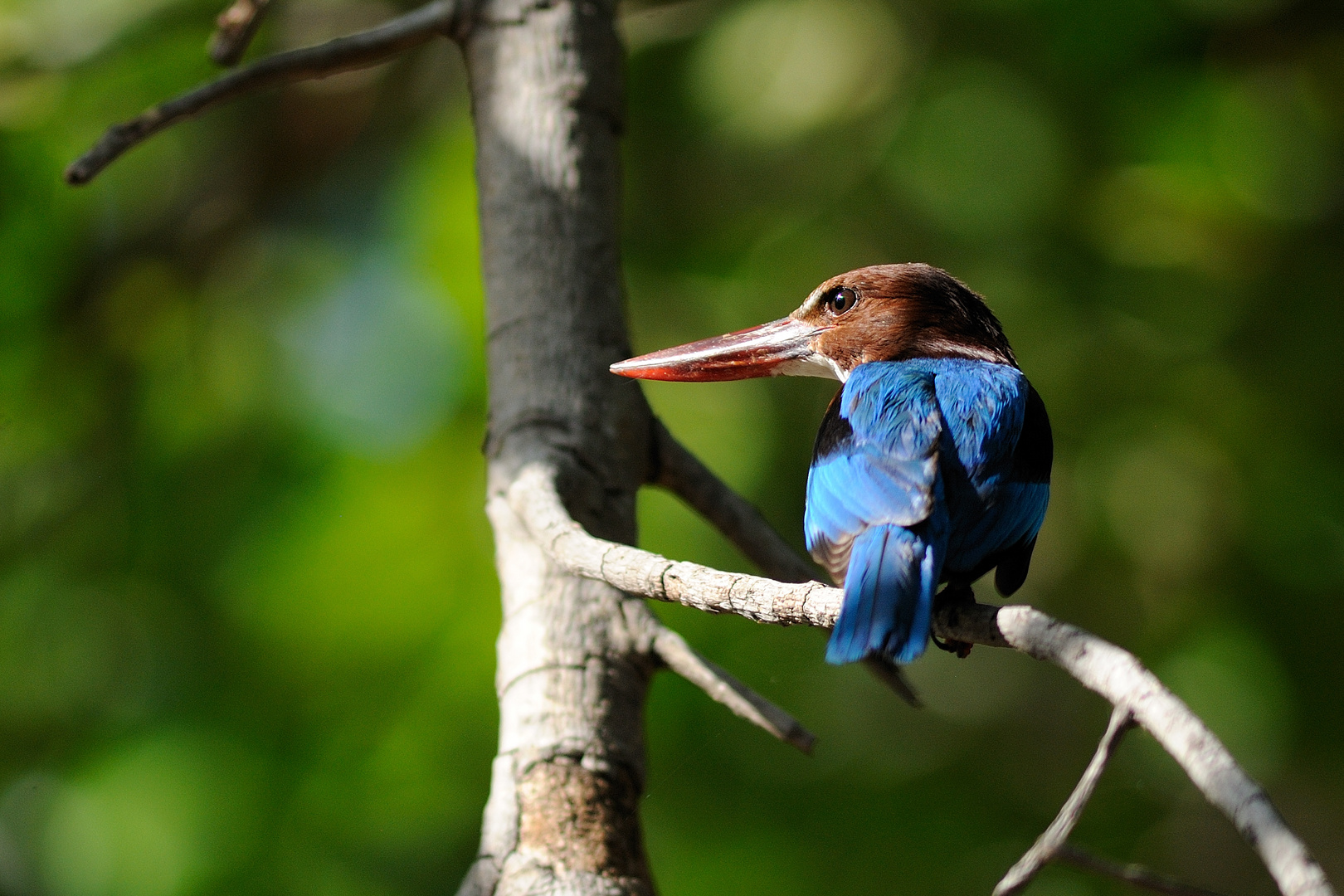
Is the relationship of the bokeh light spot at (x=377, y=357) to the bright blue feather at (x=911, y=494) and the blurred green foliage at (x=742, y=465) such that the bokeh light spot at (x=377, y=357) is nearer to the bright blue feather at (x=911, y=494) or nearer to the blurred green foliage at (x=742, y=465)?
the blurred green foliage at (x=742, y=465)

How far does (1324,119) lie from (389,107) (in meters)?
3.02

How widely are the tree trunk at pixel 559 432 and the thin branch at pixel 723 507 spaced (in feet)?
0.19

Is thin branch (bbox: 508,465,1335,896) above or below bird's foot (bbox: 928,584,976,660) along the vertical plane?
below

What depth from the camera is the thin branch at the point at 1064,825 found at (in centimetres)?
107

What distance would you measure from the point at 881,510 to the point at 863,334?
82 centimetres

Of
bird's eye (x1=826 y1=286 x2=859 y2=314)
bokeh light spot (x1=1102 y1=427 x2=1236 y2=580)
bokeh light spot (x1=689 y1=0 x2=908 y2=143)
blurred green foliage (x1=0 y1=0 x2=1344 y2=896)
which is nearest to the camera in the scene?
bird's eye (x1=826 y1=286 x2=859 y2=314)

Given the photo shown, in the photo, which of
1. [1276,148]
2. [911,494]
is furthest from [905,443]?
[1276,148]

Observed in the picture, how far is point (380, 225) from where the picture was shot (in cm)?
396

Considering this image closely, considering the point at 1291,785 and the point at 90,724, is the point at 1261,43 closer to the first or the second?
the point at 1291,785

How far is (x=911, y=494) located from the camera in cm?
187

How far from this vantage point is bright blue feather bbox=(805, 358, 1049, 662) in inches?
65.6

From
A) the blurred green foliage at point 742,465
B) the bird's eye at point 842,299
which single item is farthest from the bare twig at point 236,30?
the bird's eye at point 842,299

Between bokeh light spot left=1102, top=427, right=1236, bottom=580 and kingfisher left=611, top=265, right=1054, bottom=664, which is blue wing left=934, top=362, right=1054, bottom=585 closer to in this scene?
kingfisher left=611, top=265, right=1054, bottom=664

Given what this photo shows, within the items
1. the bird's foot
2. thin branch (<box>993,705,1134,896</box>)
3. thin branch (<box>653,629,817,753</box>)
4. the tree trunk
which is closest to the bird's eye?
the tree trunk
